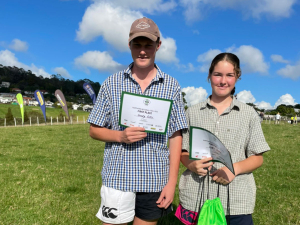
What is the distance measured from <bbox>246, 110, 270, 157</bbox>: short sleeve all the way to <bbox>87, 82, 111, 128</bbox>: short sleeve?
1.19 metres

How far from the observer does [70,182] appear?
20.0 feet

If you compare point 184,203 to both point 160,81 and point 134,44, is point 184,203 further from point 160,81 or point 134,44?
point 134,44

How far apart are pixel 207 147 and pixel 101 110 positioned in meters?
0.88

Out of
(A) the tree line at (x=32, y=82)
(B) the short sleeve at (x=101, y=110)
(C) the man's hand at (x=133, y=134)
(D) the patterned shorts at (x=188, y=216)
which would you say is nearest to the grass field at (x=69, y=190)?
(D) the patterned shorts at (x=188, y=216)

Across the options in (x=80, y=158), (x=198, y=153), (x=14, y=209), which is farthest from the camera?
(x=80, y=158)

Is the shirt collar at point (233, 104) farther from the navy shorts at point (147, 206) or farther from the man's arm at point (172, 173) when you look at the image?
the navy shorts at point (147, 206)

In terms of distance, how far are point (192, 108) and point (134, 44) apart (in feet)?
2.66

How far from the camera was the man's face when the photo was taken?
6.43 feet

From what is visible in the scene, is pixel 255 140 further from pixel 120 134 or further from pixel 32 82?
pixel 32 82

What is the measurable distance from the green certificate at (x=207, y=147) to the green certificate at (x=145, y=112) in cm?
23

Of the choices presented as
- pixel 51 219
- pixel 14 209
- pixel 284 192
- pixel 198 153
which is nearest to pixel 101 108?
pixel 198 153

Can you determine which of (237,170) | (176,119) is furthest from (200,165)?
(176,119)

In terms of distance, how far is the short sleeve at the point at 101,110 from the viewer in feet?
6.69

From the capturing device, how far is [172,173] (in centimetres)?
206
